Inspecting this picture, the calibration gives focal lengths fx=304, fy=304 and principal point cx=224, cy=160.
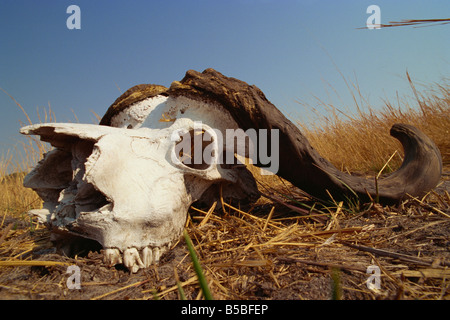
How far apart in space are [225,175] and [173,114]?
63cm

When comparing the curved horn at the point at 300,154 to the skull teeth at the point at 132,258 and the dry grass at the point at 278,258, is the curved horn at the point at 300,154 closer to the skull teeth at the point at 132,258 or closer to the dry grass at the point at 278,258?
the dry grass at the point at 278,258

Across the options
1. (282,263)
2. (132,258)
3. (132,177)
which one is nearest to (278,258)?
(282,263)

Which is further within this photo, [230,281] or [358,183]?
[358,183]

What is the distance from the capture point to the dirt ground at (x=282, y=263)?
137cm

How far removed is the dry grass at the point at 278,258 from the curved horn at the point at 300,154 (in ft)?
0.44

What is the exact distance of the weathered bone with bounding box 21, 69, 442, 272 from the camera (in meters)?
1.74

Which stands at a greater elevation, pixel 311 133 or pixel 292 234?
pixel 311 133

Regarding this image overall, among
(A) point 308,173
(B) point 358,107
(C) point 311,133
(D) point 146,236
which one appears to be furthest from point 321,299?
(C) point 311,133

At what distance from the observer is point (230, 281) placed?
1.50 metres

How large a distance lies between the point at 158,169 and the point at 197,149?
0.46 meters

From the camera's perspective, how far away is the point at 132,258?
169 cm

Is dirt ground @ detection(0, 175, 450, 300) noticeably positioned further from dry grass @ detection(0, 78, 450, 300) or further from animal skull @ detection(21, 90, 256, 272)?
animal skull @ detection(21, 90, 256, 272)

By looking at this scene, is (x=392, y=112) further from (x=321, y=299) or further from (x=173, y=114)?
(x=321, y=299)

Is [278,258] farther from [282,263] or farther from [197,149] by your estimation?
[197,149]
